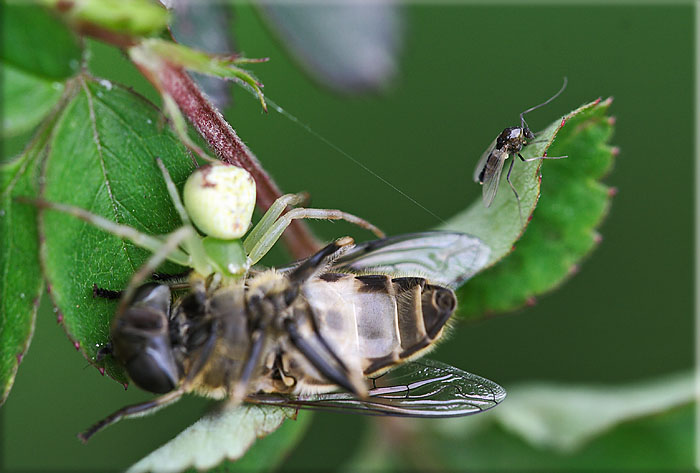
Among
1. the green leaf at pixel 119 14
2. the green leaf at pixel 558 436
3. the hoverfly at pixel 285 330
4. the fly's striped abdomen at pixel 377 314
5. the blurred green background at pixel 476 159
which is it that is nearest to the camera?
the green leaf at pixel 119 14

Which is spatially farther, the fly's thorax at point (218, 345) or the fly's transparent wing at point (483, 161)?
the fly's transparent wing at point (483, 161)

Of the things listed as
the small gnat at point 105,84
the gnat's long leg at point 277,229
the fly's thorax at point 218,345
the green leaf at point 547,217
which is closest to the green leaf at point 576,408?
the green leaf at point 547,217

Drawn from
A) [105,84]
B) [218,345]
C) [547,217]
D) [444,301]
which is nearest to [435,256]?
[444,301]

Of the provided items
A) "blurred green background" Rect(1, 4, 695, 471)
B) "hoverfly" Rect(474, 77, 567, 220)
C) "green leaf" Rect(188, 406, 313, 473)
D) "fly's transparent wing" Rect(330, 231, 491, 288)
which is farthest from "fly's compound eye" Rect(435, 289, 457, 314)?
"blurred green background" Rect(1, 4, 695, 471)

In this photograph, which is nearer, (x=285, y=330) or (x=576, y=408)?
(x=285, y=330)

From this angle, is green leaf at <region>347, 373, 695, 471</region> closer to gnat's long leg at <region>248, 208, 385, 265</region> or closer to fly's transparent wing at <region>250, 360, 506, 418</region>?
fly's transparent wing at <region>250, 360, 506, 418</region>

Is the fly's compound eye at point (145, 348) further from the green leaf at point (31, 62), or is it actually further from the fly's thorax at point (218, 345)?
the green leaf at point (31, 62)

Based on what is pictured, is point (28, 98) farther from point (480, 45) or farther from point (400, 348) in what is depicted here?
point (480, 45)

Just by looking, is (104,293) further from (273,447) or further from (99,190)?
(273,447)
